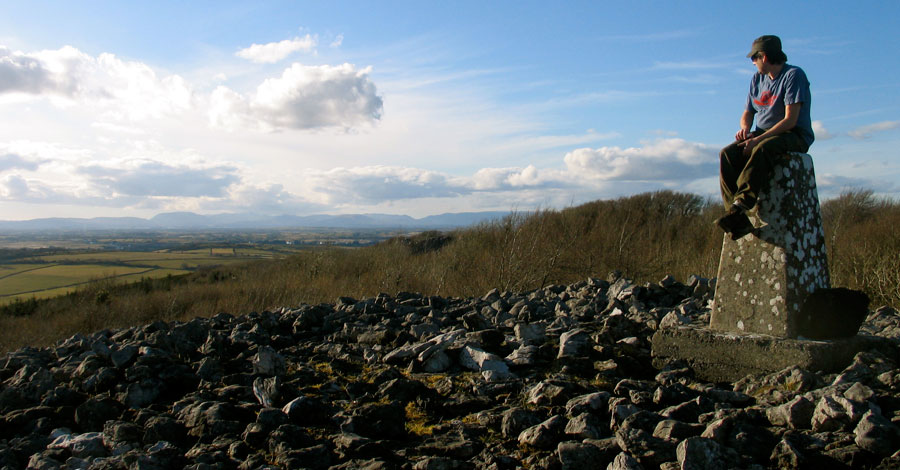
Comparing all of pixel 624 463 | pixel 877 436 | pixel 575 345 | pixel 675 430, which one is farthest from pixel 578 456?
pixel 575 345

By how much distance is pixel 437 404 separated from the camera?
4125mm

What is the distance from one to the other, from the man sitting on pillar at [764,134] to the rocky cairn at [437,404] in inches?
52.2

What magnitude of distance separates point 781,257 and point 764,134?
3.17ft

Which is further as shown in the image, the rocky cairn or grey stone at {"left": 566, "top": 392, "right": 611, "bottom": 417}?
grey stone at {"left": 566, "top": 392, "right": 611, "bottom": 417}

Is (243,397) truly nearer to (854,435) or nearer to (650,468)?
(650,468)


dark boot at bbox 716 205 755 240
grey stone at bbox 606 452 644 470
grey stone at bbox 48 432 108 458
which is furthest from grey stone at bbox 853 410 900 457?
grey stone at bbox 48 432 108 458

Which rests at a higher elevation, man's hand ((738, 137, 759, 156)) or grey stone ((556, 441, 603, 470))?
man's hand ((738, 137, 759, 156))

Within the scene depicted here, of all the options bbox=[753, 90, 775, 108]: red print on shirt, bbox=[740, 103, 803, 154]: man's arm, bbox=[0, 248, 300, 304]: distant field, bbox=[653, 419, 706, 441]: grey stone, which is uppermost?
bbox=[753, 90, 775, 108]: red print on shirt

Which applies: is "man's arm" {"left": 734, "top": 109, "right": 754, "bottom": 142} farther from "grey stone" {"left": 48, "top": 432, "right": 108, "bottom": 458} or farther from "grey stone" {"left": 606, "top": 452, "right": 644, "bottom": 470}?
"grey stone" {"left": 48, "top": 432, "right": 108, "bottom": 458}

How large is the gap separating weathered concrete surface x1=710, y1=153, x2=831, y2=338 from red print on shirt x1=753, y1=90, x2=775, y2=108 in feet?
1.53

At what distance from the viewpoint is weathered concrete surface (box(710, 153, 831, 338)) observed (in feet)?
14.3

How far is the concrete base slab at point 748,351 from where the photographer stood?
162 inches

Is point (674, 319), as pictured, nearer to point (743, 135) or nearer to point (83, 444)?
point (743, 135)

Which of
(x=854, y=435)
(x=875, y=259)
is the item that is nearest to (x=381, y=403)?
(x=854, y=435)
